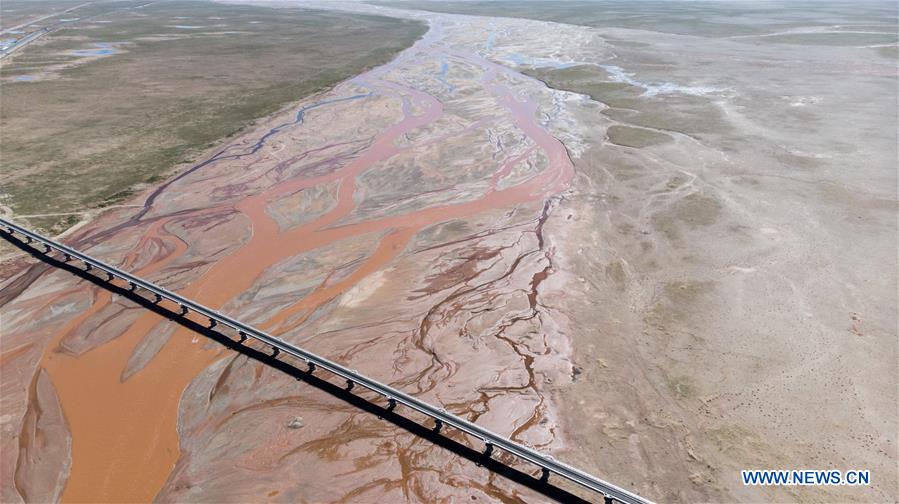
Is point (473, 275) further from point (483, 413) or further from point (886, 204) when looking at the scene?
point (886, 204)

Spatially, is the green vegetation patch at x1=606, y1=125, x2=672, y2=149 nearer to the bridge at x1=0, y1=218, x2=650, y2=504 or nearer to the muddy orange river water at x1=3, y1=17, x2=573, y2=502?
the muddy orange river water at x1=3, y1=17, x2=573, y2=502

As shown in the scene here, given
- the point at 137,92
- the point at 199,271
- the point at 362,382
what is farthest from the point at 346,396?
the point at 137,92

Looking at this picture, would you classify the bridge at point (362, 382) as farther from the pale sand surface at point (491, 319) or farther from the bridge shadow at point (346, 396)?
the pale sand surface at point (491, 319)

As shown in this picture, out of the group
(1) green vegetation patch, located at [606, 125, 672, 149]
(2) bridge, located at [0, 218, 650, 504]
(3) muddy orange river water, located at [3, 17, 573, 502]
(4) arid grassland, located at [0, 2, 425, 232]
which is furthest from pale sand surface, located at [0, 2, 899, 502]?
(4) arid grassland, located at [0, 2, 425, 232]

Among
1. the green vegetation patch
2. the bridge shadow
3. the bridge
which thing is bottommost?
the bridge shadow

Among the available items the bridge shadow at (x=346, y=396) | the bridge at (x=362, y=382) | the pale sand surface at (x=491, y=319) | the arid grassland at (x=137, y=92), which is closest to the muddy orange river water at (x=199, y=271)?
the pale sand surface at (x=491, y=319)

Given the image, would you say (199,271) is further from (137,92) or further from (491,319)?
(137,92)
